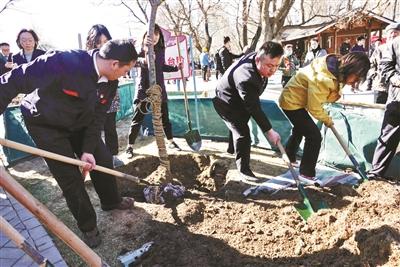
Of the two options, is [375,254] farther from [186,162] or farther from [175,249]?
[186,162]

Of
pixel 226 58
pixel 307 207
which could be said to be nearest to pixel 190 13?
pixel 226 58

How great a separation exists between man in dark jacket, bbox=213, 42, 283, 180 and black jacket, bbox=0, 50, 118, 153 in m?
1.57

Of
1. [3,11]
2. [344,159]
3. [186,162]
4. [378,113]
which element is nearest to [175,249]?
[186,162]

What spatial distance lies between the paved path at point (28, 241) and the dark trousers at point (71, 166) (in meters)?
0.31

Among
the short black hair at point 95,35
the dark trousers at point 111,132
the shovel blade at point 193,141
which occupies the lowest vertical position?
the shovel blade at point 193,141

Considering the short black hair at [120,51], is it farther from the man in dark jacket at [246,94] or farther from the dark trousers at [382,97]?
the dark trousers at [382,97]

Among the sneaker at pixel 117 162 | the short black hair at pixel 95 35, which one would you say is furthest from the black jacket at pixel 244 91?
the sneaker at pixel 117 162

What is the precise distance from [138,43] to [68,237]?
10.4ft

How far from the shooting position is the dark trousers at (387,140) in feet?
12.1

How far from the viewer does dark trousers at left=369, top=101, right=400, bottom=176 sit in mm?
3686

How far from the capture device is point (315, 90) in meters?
3.51

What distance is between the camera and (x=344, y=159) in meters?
4.38

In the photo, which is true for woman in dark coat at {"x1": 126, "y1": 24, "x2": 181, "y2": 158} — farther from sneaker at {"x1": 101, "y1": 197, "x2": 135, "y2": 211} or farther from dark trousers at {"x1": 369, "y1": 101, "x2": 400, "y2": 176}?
dark trousers at {"x1": 369, "y1": 101, "x2": 400, "y2": 176}

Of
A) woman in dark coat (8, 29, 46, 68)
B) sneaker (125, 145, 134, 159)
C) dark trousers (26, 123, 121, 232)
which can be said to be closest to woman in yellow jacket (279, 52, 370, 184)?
dark trousers (26, 123, 121, 232)
